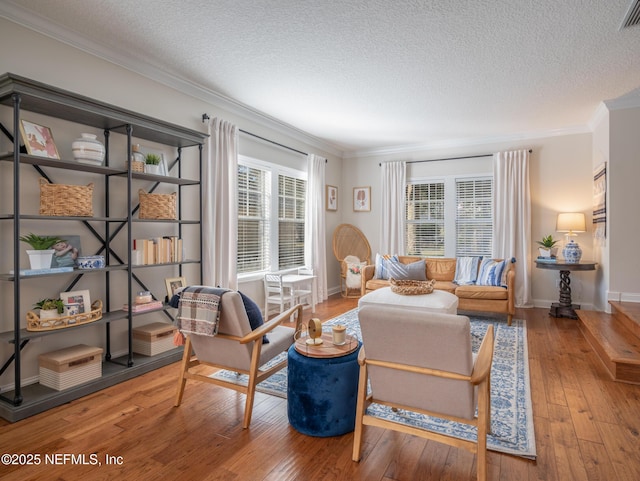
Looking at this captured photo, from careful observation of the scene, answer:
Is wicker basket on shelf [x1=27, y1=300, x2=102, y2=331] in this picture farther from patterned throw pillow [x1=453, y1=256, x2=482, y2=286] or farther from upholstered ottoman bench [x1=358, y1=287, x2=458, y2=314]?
patterned throw pillow [x1=453, y1=256, x2=482, y2=286]

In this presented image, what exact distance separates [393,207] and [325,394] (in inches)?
200

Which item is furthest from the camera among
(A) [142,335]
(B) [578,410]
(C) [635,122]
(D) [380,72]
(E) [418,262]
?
(E) [418,262]

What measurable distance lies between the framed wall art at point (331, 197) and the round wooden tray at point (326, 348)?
4.65 meters

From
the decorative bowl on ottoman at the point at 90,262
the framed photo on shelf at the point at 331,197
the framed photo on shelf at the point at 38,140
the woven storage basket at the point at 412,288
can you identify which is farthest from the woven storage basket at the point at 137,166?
the framed photo on shelf at the point at 331,197

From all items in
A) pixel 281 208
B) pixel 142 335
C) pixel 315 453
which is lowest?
pixel 315 453

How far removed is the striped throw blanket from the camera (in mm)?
2324

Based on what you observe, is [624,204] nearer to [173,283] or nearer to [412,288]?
[412,288]

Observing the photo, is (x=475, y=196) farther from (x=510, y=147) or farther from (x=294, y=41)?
(x=294, y=41)

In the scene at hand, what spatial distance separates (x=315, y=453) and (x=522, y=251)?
5.00 metres

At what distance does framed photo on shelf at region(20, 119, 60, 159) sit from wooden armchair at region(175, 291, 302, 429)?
164 centimetres

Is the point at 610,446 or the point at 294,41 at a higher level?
the point at 294,41

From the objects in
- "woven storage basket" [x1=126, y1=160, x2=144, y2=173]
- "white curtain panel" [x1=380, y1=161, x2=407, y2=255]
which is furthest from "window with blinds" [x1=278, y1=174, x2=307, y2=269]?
"woven storage basket" [x1=126, y1=160, x2=144, y2=173]

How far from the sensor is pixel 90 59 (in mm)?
3123

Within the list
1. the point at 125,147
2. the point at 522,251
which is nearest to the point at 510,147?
the point at 522,251
